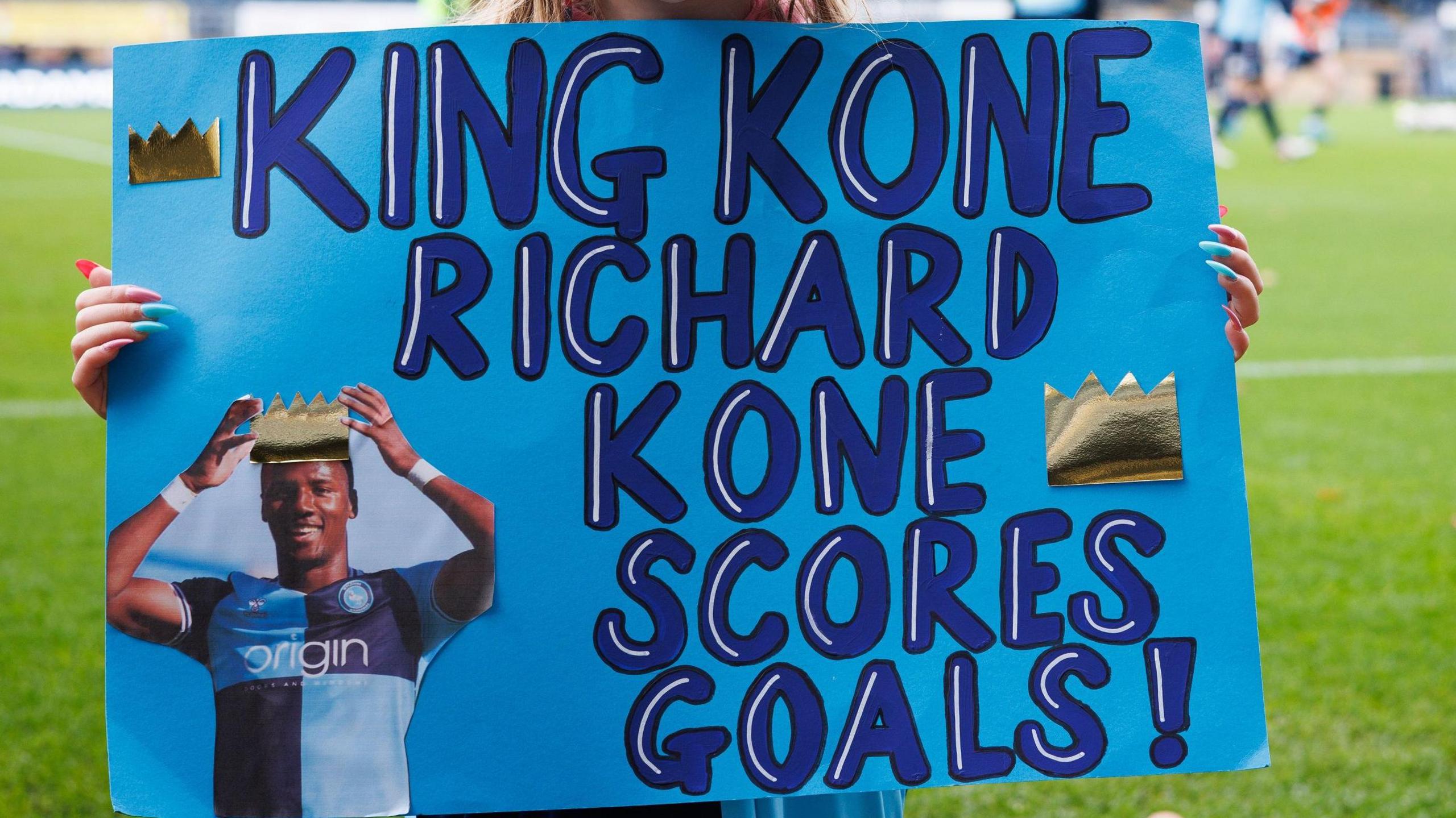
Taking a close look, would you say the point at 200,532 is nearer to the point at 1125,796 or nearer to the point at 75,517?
the point at 1125,796

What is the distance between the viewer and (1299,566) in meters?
3.27

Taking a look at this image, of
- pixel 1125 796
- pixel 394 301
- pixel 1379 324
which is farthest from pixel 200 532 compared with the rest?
pixel 1379 324

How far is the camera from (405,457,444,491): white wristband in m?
1.37

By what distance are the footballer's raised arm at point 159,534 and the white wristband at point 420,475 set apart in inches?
6.9

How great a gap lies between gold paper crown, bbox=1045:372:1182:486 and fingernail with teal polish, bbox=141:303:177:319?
97cm

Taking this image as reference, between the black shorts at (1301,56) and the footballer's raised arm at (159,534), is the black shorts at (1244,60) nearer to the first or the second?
the black shorts at (1301,56)

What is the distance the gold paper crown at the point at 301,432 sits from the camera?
1.36 metres

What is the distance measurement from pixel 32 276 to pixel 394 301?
688 cm

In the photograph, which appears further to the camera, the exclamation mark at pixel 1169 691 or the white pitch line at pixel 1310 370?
the white pitch line at pixel 1310 370

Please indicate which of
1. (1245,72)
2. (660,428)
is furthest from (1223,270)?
(1245,72)

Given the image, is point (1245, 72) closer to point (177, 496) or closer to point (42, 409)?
point (42, 409)

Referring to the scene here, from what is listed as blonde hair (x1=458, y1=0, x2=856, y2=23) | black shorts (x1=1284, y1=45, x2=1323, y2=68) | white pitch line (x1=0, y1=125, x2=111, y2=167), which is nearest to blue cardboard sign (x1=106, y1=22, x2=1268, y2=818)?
blonde hair (x1=458, y1=0, x2=856, y2=23)

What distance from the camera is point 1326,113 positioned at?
19391 millimetres

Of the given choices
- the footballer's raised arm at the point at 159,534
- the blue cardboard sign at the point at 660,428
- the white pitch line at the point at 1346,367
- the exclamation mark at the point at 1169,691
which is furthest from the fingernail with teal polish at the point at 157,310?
the white pitch line at the point at 1346,367
